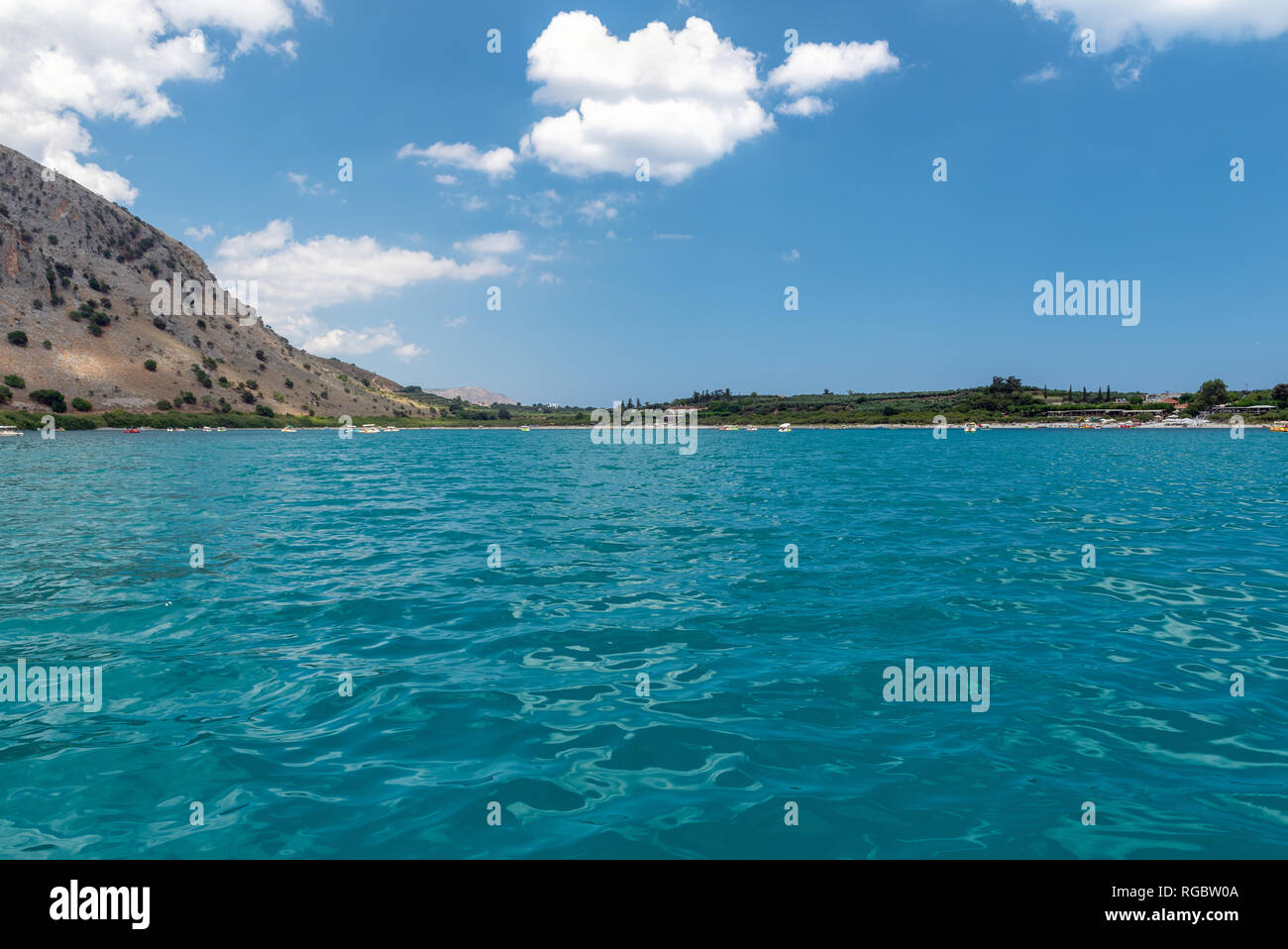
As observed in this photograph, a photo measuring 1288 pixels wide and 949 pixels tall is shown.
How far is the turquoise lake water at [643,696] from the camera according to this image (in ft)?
23.8

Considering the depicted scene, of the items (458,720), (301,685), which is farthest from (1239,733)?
(301,685)

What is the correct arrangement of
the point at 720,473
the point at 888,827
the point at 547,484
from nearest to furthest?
the point at 888,827
the point at 547,484
the point at 720,473

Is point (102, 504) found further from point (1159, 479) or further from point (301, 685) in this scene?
point (1159, 479)

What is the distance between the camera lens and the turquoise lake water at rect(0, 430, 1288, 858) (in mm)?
7266

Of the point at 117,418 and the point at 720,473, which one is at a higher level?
the point at 117,418

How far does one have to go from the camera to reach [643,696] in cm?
→ 1069

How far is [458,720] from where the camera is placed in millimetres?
9859

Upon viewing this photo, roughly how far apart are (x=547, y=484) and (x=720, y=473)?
1678 cm

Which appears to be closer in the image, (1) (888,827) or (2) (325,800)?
(1) (888,827)

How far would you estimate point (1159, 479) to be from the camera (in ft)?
161
